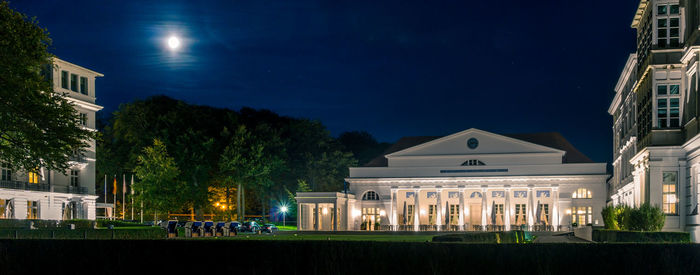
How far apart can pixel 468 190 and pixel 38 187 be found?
41.1 m

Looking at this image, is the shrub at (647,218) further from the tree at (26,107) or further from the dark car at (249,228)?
the dark car at (249,228)

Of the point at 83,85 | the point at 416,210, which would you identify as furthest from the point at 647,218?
the point at 83,85

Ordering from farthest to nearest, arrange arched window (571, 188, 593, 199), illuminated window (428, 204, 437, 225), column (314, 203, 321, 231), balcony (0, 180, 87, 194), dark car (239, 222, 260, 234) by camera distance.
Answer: illuminated window (428, 204, 437, 225) → column (314, 203, 321, 231) → arched window (571, 188, 593, 199) → dark car (239, 222, 260, 234) → balcony (0, 180, 87, 194)

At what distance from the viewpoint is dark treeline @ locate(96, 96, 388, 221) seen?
8012 cm

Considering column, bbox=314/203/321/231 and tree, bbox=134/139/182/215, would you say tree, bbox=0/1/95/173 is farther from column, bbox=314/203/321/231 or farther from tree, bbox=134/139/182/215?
column, bbox=314/203/321/231

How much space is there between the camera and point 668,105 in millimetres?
31734

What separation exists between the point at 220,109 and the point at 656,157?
208ft

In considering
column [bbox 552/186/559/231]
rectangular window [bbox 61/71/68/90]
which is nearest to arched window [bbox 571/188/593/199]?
column [bbox 552/186/559/231]

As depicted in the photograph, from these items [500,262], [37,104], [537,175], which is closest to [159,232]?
[37,104]

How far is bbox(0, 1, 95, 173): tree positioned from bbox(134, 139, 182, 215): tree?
3943cm

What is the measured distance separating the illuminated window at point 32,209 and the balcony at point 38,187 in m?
1.30

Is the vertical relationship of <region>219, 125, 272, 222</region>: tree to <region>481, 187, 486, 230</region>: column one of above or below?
above

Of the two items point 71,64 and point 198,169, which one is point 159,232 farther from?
point 198,169

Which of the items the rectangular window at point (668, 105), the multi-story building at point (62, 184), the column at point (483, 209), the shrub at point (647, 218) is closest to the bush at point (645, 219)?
the shrub at point (647, 218)
